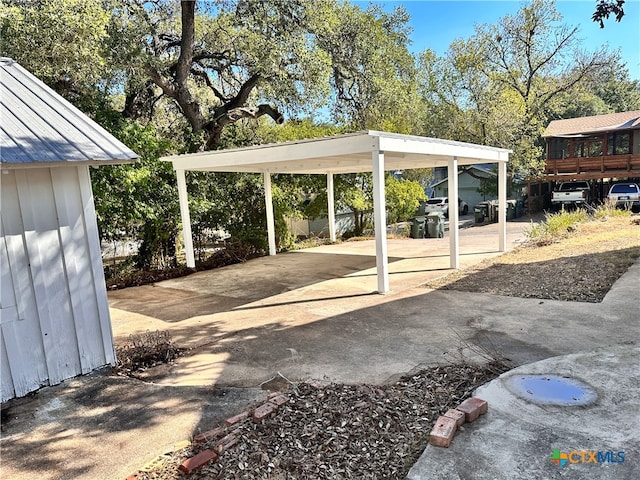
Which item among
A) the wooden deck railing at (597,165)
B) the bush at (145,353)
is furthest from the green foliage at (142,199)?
the wooden deck railing at (597,165)

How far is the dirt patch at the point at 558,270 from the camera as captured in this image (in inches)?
273

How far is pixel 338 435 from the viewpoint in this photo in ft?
9.58

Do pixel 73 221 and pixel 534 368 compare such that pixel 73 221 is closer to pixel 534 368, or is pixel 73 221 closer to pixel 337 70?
pixel 534 368

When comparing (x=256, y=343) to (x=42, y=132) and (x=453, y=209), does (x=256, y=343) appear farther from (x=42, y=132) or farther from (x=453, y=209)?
(x=453, y=209)

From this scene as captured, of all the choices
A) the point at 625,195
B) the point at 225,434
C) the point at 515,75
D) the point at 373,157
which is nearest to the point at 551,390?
the point at 225,434

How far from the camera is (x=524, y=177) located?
26359 millimetres

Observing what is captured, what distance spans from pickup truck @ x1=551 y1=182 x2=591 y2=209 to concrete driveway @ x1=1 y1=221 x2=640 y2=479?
19268mm

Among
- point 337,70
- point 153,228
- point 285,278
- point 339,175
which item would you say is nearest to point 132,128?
point 153,228

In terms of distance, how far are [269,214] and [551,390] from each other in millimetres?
9772

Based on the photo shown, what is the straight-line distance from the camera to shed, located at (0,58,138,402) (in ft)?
11.8

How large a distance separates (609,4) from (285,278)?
698cm

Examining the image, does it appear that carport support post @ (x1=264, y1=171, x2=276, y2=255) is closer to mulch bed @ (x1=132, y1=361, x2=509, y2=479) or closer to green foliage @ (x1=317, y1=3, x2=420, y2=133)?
green foliage @ (x1=317, y1=3, x2=420, y2=133)

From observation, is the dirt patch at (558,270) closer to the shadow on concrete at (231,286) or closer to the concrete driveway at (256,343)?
the concrete driveway at (256,343)

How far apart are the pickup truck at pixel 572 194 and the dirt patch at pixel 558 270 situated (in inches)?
542
